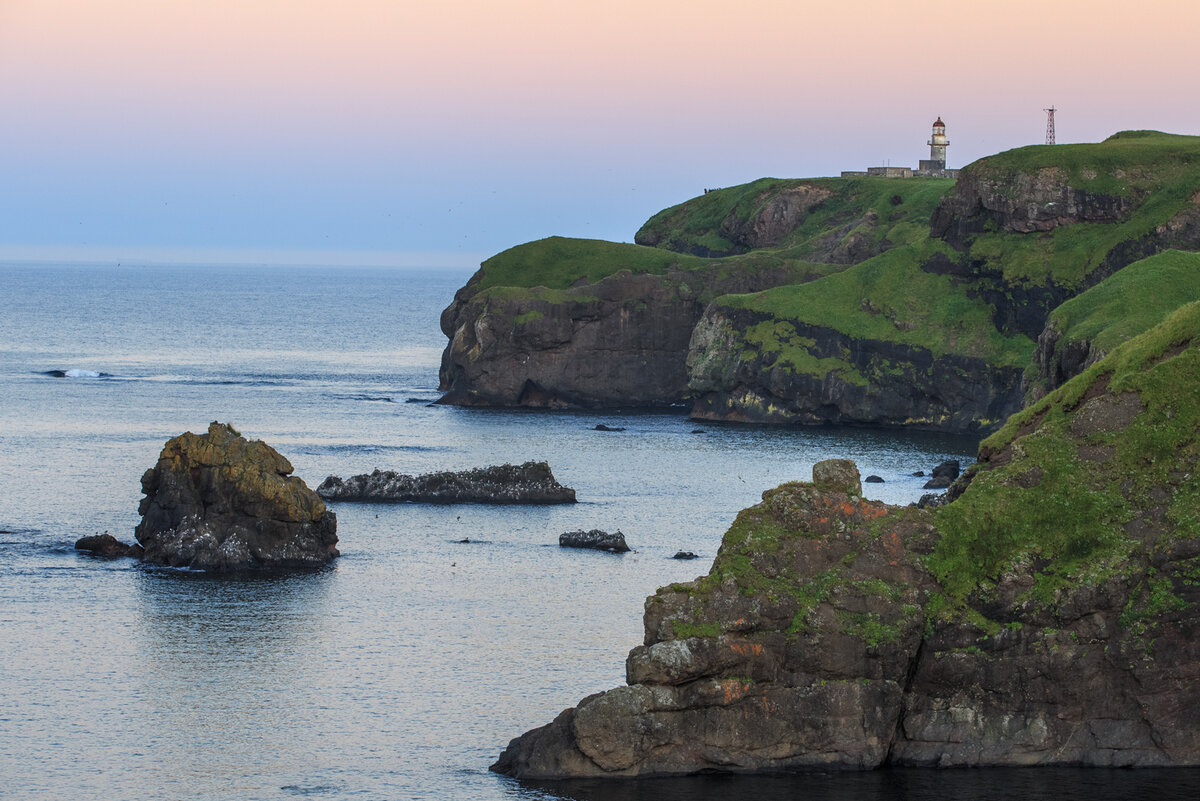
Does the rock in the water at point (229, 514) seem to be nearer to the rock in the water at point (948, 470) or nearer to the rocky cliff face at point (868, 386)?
the rock in the water at point (948, 470)

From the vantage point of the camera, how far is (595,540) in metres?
116

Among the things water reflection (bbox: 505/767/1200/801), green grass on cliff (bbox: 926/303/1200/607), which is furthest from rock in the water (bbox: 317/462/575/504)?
water reflection (bbox: 505/767/1200/801)

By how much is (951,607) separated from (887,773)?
747 cm

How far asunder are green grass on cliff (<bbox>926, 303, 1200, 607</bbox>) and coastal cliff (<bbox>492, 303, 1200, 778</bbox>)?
12 centimetres

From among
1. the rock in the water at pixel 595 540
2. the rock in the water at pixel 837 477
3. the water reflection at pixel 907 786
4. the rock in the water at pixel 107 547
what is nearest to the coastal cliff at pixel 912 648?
the rock in the water at pixel 837 477

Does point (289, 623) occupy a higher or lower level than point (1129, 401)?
lower

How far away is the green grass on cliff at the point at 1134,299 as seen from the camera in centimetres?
15188

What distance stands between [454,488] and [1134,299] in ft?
238

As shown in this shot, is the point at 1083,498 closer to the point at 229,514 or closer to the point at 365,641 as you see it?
the point at 365,641

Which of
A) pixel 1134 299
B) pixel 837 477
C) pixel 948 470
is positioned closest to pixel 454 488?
pixel 948 470

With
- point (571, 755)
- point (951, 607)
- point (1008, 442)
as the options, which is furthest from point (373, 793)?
point (1008, 442)

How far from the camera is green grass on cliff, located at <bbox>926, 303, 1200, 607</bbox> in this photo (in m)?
68.0

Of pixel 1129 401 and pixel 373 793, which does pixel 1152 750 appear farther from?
pixel 373 793

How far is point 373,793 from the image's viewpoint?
64438mm
